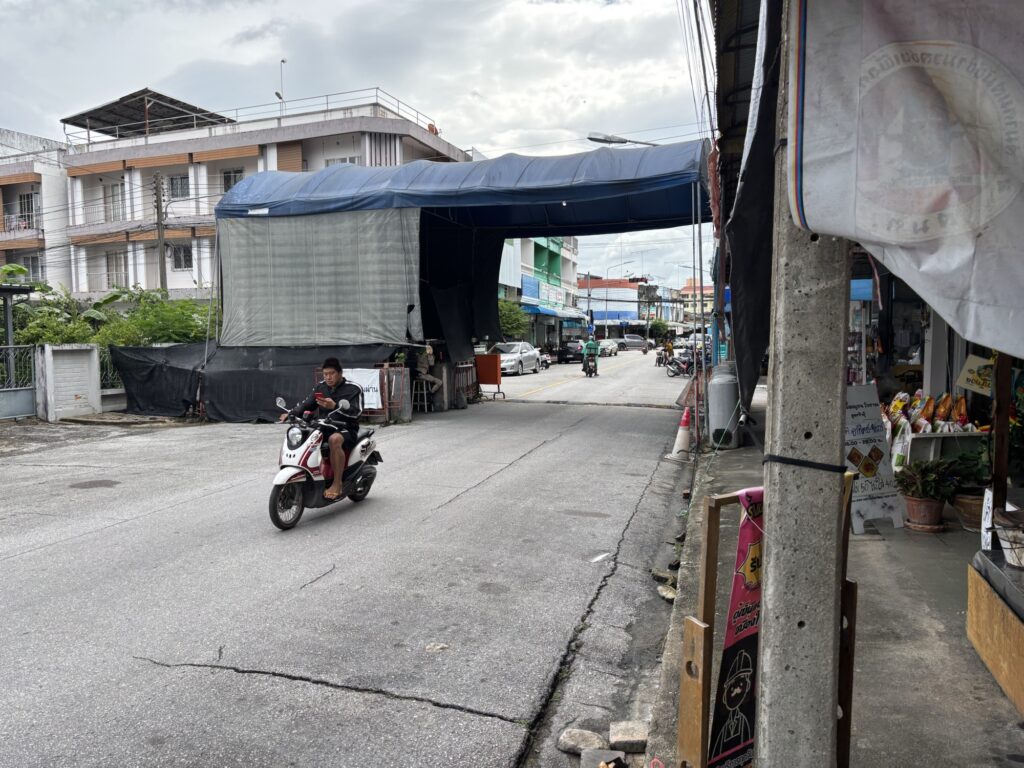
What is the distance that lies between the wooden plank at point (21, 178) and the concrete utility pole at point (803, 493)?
145ft

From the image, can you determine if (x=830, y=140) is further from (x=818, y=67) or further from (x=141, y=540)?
(x=141, y=540)

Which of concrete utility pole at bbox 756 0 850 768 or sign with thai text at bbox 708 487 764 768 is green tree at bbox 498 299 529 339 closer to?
sign with thai text at bbox 708 487 764 768

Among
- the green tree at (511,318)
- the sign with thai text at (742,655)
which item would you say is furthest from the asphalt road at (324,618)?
the green tree at (511,318)

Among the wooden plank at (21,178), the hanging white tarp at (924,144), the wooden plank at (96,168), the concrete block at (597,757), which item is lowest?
the concrete block at (597,757)

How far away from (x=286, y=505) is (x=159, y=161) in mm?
33598

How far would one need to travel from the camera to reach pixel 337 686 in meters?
4.02

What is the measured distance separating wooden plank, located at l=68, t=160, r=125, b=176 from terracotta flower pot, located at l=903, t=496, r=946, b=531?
3876cm

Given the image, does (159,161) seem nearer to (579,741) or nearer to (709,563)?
(579,741)

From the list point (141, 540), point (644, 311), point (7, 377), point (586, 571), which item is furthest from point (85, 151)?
point (644, 311)

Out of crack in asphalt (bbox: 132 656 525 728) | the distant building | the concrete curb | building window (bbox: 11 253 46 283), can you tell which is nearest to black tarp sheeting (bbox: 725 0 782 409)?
the concrete curb

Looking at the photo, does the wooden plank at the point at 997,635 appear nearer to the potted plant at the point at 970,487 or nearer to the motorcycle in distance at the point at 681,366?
the potted plant at the point at 970,487

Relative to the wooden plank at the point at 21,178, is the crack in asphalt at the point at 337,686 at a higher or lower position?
lower

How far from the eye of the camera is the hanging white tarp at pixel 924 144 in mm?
2061

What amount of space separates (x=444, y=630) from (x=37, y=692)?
86.9 inches
